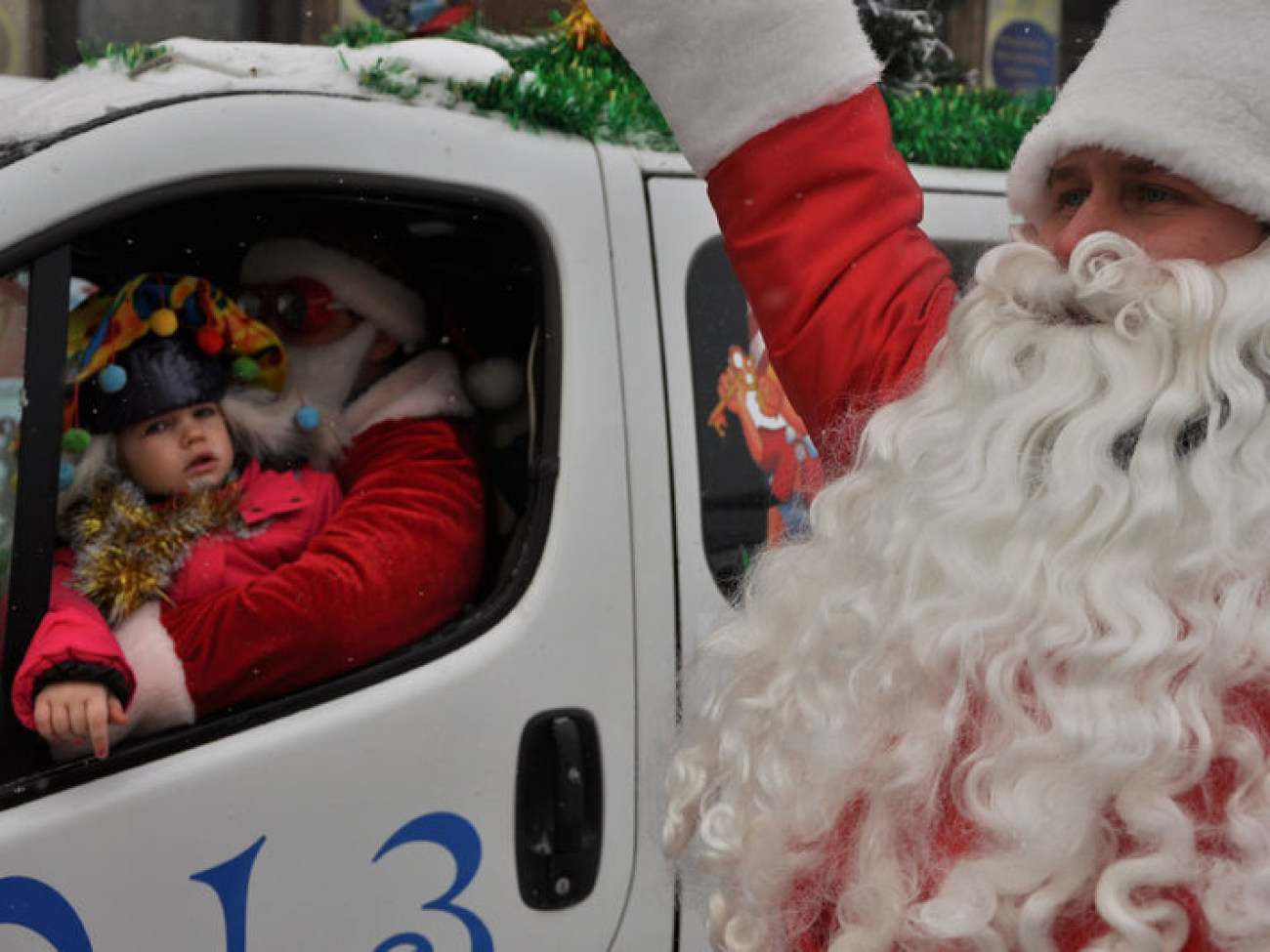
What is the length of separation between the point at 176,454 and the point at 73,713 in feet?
1.87

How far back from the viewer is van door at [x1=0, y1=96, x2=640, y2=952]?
187 centimetres

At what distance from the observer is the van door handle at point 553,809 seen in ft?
6.88

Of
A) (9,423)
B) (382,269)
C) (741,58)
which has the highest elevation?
(741,58)

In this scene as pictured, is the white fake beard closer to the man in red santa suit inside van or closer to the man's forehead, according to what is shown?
the man in red santa suit inside van

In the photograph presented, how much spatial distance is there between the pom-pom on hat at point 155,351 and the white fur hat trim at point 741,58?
3.03ft

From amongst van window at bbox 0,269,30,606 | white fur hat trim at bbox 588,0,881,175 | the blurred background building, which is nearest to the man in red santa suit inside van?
white fur hat trim at bbox 588,0,881,175

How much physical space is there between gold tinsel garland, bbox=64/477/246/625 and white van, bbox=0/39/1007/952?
176 mm

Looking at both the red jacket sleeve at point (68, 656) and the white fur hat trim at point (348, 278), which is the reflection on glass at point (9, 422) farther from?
the white fur hat trim at point (348, 278)

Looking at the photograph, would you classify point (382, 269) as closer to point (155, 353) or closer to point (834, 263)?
point (155, 353)

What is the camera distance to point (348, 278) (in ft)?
8.13

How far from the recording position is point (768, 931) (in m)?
1.38

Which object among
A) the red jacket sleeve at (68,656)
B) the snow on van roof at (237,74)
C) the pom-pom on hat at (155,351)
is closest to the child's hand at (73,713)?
the red jacket sleeve at (68,656)

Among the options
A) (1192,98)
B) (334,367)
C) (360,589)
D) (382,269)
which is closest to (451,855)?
(360,589)

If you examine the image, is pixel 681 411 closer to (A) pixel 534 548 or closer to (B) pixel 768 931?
(A) pixel 534 548
